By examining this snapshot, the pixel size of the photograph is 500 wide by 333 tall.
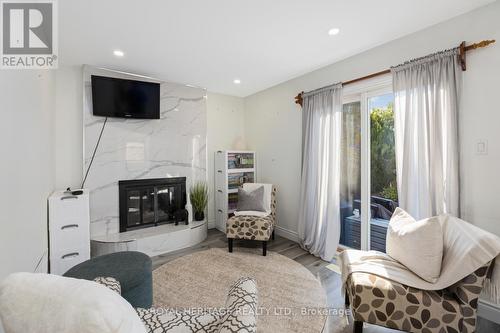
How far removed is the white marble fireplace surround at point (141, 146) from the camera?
306 cm

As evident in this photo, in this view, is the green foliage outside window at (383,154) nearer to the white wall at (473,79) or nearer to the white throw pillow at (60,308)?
the white wall at (473,79)

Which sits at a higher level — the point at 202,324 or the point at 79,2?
the point at 79,2

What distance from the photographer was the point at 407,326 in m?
1.47

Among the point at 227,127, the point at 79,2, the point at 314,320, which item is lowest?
the point at 314,320

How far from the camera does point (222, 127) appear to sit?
4.38 meters

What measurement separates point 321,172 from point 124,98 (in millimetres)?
3002

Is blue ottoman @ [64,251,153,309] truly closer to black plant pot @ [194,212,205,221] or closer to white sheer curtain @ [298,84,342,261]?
black plant pot @ [194,212,205,221]

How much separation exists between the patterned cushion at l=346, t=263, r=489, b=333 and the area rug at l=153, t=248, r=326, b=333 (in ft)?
1.57

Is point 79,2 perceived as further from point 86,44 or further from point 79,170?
point 79,170

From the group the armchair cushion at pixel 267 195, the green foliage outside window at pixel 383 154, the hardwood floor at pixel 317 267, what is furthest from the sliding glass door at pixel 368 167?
the armchair cushion at pixel 267 195

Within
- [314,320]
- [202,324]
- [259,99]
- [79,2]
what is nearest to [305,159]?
[259,99]

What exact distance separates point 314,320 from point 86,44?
11.7ft

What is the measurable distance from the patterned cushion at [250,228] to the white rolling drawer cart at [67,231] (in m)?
1.73

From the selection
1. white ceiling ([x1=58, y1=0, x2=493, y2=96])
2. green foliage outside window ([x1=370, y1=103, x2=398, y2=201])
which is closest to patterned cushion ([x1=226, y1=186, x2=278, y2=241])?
green foliage outside window ([x1=370, y1=103, x2=398, y2=201])
